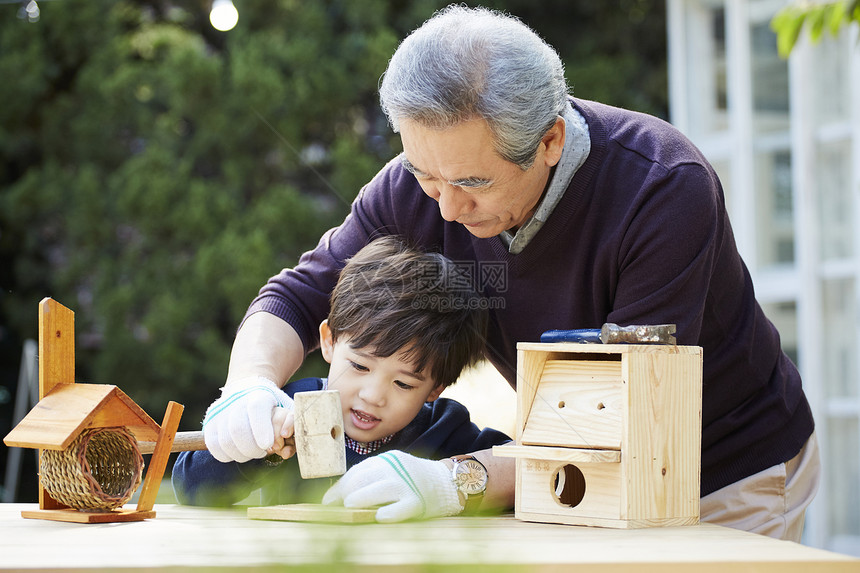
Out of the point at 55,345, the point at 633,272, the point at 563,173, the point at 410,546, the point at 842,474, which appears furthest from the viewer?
the point at 842,474

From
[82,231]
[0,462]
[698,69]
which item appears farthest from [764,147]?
[0,462]

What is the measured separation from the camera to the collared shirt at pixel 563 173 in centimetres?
159

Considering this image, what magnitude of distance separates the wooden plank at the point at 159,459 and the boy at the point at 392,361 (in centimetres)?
22

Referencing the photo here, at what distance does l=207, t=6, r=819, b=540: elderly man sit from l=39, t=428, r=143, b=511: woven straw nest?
0.44ft

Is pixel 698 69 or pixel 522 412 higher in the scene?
pixel 698 69

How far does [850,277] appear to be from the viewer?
11.6 feet


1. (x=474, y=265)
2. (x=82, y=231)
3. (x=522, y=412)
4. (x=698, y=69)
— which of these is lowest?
(x=522, y=412)

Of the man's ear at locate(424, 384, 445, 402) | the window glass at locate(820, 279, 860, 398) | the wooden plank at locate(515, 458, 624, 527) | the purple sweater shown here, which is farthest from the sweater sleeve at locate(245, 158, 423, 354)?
the window glass at locate(820, 279, 860, 398)

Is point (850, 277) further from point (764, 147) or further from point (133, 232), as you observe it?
point (133, 232)

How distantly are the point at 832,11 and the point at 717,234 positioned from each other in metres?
0.62

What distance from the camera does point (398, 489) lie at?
1.27 meters

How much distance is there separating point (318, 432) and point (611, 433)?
15.4 inches

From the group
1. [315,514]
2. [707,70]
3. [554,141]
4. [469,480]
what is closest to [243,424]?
[315,514]

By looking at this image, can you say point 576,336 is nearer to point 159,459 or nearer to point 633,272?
point 633,272
